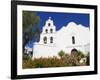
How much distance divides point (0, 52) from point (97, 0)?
1074 mm

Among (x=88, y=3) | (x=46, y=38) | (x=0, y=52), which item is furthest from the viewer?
(x=88, y=3)

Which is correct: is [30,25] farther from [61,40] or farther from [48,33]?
[61,40]

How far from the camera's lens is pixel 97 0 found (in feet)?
7.23

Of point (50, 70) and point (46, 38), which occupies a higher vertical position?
point (46, 38)

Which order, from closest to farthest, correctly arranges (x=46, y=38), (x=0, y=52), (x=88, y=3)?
1. (x=0, y=52)
2. (x=46, y=38)
3. (x=88, y=3)

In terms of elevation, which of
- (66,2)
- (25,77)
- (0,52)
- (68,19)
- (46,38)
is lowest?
(25,77)

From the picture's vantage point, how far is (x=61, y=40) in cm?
205

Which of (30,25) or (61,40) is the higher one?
(30,25)

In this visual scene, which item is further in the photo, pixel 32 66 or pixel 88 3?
pixel 88 3

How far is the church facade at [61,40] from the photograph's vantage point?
78.4 inches

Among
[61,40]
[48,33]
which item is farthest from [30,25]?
[61,40]

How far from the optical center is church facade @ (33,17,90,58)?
1.99 metres

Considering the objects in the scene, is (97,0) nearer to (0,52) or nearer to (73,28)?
(73,28)

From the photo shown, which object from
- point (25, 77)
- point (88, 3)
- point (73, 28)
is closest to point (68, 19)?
point (73, 28)
